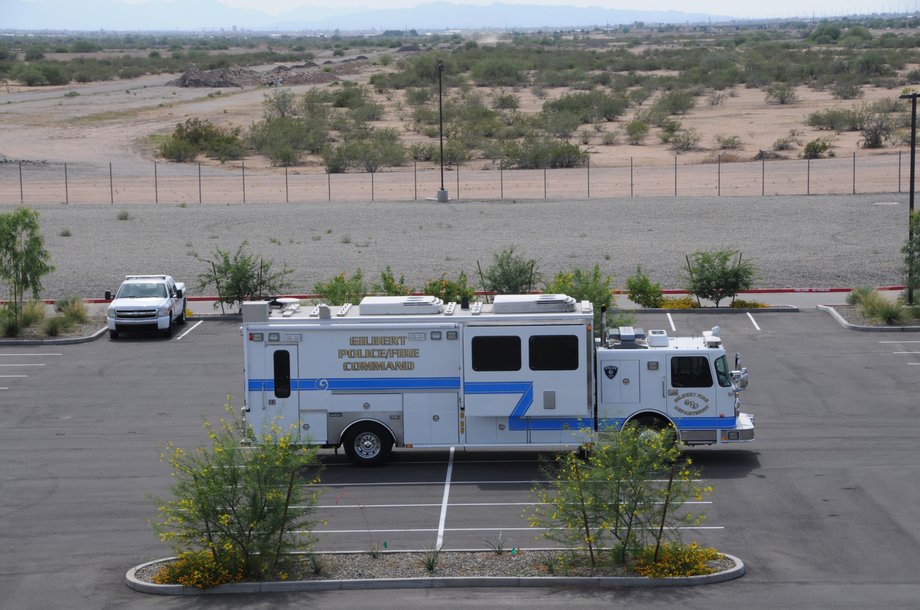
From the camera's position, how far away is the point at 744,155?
245 feet

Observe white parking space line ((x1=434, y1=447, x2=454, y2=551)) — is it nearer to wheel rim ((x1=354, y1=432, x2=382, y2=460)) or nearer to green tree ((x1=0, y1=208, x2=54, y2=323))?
wheel rim ((x1=354, y1=432, x2=382, y2=460))

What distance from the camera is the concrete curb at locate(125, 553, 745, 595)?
14945 millimetres

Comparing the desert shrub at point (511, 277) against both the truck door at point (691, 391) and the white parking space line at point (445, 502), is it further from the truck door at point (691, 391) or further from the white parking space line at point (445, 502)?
the truck door at point (691, 391)

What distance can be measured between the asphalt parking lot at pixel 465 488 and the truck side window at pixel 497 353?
1861 millimetres

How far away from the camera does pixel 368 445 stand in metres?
20.7

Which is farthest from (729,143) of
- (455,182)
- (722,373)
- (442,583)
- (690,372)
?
(442,583)

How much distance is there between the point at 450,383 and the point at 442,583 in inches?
224

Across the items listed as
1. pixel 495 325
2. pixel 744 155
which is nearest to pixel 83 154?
pixel 744 155

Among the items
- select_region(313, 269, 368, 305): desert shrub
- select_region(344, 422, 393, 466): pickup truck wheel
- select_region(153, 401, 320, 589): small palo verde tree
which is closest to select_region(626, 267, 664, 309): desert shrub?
select_region(313, 269, 368, 305): desert shrub

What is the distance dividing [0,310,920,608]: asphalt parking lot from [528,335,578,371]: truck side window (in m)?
1.91

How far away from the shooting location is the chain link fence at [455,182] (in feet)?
199

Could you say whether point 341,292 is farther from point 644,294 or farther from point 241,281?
point 644,294

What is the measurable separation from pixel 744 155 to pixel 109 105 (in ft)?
225

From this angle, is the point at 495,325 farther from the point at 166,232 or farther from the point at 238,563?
the point at 166,232
